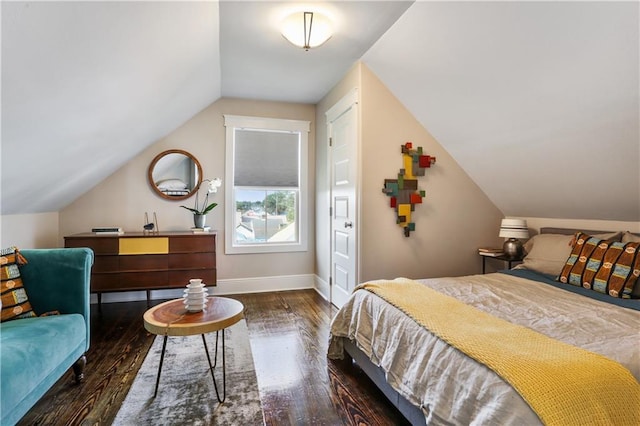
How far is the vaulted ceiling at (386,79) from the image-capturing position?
1.58 metres

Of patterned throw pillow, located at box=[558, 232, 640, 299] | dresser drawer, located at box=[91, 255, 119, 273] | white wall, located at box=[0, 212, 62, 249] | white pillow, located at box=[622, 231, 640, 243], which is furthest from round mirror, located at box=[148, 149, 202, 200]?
white pillow, located at box=[622, 231, 640, 243]

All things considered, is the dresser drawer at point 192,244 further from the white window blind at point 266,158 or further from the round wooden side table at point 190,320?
the round wooden side table at point 190,320

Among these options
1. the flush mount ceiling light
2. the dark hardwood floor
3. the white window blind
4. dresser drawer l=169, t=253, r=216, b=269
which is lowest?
the dark hardwood floor

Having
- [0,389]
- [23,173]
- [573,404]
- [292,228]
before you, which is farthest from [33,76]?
[292,228]

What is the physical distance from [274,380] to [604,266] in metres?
2.32

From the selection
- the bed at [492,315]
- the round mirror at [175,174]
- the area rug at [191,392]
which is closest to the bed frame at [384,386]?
the bed at [492,315]

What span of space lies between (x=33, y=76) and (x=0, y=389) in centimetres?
126

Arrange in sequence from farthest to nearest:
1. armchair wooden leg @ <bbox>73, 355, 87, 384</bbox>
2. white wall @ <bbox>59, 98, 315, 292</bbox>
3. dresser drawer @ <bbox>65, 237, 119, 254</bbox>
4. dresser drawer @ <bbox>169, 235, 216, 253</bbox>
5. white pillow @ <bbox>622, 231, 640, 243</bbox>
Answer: white wall @ <bbox>59, 98, 315, 292</bbox>, dresser drawer @ <bbox>169, 235, 216, 253</bbox>, dresser drawer @ <bbox>65, 237, 119, 254</bbox>, white pillow @ <bbox>622, 231, 640, 243</bbox>, armchair wooden leg @ <bbox>73, 355, 87, 384</bbox>

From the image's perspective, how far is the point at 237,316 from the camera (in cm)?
201

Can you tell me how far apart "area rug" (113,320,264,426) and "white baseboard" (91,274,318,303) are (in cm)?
142

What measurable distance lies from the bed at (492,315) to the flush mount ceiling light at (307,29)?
74.8 inches

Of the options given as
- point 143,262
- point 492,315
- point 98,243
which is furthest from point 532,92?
point 98,243

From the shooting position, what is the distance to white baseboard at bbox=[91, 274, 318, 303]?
12.8 ft

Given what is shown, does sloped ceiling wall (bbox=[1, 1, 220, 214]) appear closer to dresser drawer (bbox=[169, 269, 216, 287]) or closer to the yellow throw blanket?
dresser drawer (bbox=[169, 269, 216, 287])
